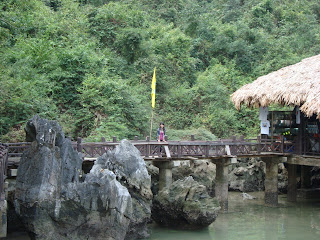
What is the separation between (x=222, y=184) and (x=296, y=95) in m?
4.96

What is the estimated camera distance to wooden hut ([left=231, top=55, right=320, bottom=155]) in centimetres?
1958

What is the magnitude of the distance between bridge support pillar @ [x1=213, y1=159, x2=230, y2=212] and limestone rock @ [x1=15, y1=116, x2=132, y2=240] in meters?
6.56

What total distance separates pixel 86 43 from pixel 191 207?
16283mm

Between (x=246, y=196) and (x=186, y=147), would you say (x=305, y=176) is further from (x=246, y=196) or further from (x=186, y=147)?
(x=186, y=147)

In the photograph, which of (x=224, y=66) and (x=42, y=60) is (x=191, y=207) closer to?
(x=42, y=60)

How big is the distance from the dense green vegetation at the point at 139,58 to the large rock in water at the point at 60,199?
5.85 m

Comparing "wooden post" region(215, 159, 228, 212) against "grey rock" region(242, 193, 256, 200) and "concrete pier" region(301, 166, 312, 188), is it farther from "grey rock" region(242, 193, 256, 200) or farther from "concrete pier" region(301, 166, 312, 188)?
"concrete pier" region(301, 166, 312, 188)

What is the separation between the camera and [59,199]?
13.8 m

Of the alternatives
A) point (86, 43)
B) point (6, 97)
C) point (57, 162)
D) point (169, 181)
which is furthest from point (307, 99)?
point (86, 43)

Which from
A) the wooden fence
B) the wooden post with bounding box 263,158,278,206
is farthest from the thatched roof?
the wooden post with bounding box 263,158,278,206

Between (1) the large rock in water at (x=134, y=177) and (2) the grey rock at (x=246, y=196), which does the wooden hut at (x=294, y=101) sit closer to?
(2) the grey rock at (x=246, y=196)

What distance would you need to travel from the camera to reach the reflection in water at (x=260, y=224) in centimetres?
1634

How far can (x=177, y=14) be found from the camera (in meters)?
41.0

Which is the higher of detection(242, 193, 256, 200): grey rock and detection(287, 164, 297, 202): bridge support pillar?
detection(287, 164, 297, 202): bridge support pillar
